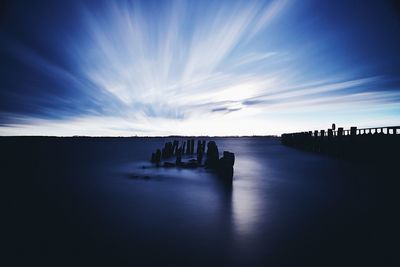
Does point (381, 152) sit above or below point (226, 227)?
above

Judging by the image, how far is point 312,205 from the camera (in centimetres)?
658

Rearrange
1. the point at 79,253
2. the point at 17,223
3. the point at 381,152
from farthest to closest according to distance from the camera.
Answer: the point at 381,152 < the point at 17,223 < the point at 79,253

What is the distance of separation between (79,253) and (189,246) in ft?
6.48

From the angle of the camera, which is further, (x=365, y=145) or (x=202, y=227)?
(x=365, y=145)

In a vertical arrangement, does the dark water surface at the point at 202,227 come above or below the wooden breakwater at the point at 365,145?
below

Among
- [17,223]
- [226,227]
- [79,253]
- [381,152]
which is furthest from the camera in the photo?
[381,152]

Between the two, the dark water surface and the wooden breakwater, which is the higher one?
the wooden breakwater

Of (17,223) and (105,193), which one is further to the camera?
(105,193)

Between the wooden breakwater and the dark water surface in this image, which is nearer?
the dark water surface

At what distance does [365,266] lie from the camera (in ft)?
10.7

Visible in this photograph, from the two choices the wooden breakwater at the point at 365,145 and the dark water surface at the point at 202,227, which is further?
the wooden breakwater at the point at 365,145

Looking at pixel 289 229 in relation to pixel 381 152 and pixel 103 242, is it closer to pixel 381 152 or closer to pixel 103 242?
pixel 103 242

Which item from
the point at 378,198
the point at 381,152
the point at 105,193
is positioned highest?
the point at 381,152

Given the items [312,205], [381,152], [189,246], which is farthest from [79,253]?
[381,152]
